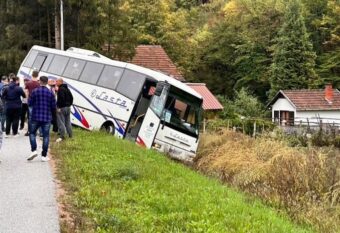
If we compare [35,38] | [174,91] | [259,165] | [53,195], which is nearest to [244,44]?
[35,38]

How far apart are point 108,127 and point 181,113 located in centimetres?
307

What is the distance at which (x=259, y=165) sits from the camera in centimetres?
1593

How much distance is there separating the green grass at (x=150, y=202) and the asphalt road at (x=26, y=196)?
34 cm

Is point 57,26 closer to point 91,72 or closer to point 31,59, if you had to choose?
point 31,59

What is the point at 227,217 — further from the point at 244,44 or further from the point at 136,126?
the point at 244,44

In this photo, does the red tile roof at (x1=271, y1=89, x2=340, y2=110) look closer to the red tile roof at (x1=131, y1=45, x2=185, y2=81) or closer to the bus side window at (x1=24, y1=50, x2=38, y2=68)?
the red tile roof at (x1=131, y1=45, x2=185, y2=81)

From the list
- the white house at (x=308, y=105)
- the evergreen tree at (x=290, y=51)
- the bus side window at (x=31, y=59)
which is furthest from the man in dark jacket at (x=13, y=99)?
the evergreen tree at (x=290, y=51)

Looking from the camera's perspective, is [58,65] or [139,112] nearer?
[139,112]

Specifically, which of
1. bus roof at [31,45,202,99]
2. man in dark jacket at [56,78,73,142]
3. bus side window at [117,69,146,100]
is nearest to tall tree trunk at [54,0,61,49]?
bus roof at [31,45,202,99]

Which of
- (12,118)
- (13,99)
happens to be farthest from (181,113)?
(13,99)

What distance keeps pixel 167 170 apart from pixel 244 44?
47.9 metres

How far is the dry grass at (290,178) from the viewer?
33.3ft

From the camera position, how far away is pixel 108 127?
22.6 meters

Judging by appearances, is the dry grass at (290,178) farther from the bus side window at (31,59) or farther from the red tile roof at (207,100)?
the red tile roof at (207,100)
